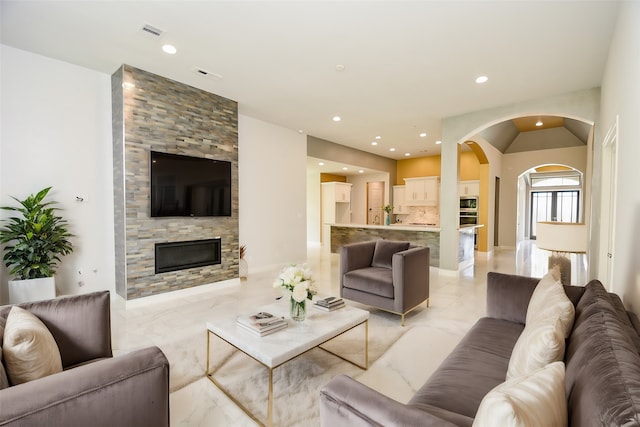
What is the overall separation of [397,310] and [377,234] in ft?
11.8

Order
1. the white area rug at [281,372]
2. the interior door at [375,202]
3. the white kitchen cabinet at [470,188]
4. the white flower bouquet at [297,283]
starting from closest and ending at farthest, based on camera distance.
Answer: the white area rug at [281,372] → the white flower bouquet at [297,283] → the white kitchen cabinet at [470,188] → the interior door at [375,202]

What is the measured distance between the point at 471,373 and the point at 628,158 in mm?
1934

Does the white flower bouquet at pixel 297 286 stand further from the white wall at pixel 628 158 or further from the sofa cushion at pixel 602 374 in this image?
the white wall at pixel 628 158

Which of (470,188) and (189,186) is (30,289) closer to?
(189,186)

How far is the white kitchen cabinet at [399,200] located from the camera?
1038cm

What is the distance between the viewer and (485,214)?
8102 mm

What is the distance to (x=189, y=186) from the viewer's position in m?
4.27

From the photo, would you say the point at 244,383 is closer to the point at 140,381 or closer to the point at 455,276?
the point at 140,381

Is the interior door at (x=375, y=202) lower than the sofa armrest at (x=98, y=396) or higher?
higher

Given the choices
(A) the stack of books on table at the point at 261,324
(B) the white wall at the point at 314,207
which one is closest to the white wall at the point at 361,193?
(B) the white wall at the point at 314,207

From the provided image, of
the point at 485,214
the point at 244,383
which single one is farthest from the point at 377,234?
the point at 244,383

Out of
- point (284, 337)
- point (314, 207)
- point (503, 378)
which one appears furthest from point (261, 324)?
point (314, 207)

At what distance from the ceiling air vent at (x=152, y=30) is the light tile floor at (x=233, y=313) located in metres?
3.05

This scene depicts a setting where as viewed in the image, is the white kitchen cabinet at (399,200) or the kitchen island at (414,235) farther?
the white kitchen cabinet at (399,200)
